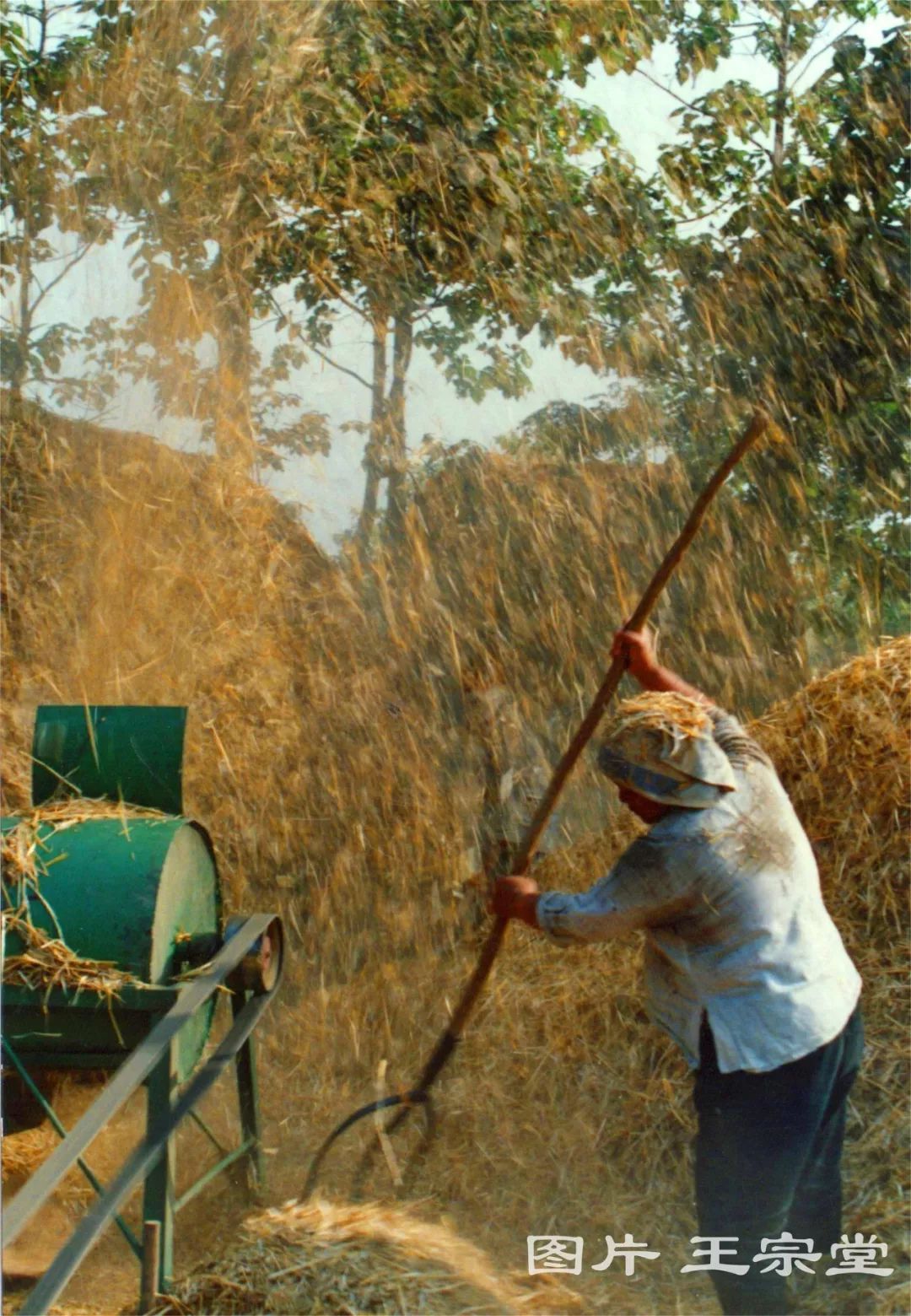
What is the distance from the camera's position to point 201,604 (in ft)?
18.9

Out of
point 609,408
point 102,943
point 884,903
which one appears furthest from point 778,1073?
point 609,408

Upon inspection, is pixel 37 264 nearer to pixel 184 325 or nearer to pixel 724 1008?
pixel 184 325

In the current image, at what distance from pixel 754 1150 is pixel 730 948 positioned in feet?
1.81

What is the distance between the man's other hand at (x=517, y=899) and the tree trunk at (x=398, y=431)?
2.74 m

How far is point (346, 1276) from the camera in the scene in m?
3.09

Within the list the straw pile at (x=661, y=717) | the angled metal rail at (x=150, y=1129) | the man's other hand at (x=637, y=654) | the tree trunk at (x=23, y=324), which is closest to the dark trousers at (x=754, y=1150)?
the straw pile at (x=661, y=717)

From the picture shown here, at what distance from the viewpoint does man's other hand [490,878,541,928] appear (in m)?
3.27

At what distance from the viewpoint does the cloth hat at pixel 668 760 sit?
3.11 meters

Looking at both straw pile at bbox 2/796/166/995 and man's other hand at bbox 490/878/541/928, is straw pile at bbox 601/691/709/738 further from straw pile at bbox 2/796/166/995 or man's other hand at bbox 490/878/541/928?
straw pile at bbox 2/796/166/995

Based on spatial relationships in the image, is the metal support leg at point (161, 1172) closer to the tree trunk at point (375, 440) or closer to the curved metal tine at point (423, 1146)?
Answer: the curved metal tine at point (423, 1146)

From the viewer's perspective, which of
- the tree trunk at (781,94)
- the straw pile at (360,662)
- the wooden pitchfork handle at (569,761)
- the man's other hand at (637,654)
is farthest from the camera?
the tree trunk at (781,94)

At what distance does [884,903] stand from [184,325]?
13.1 ft

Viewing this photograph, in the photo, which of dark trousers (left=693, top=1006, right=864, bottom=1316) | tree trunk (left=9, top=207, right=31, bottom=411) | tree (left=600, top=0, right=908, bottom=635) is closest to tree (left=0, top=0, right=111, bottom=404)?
tree trunk (left=9, top=207, right=31, bottom=411)

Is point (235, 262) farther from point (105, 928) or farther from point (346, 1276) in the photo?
point (346, 1276)
